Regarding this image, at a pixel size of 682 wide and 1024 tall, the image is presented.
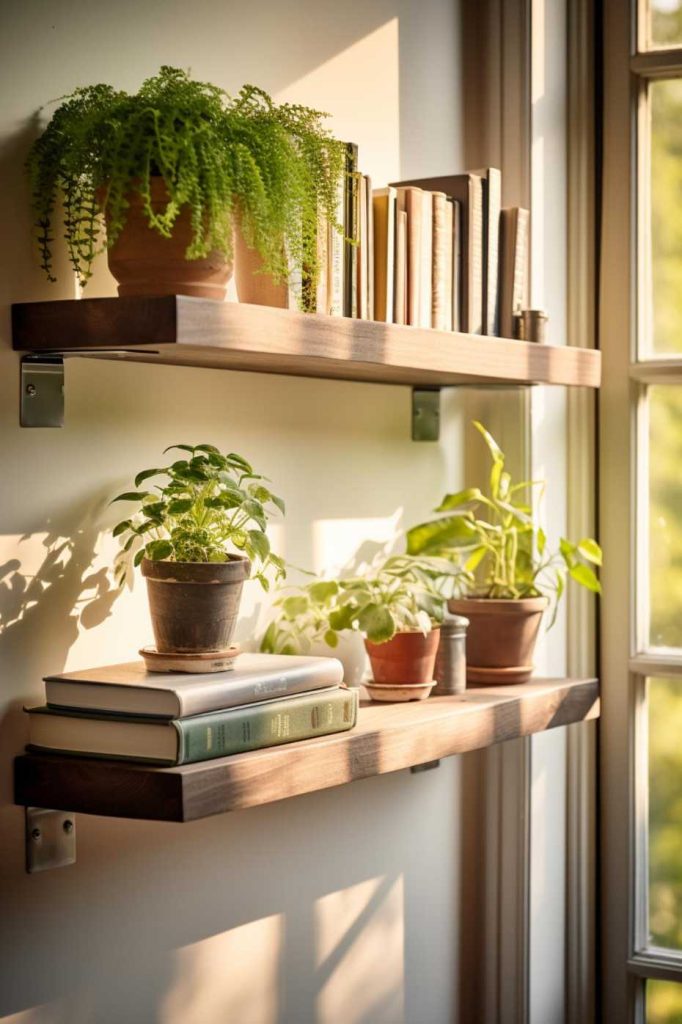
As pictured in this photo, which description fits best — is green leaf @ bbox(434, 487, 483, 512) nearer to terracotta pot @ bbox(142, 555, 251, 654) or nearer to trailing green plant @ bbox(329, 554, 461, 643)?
trailing green plant @ bbox(329, 554, 461, 643)

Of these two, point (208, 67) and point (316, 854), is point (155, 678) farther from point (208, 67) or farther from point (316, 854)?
point (208, 67)

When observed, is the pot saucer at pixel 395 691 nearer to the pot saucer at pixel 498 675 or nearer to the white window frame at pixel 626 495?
the pot saucer at pixel 498 675

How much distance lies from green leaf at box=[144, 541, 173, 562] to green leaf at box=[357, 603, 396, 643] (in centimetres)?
35

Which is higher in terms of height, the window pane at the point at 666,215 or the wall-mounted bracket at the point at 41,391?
the window pane at the point at 666,215

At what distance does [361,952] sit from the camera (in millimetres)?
2018

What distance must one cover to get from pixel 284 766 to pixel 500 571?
699 mm

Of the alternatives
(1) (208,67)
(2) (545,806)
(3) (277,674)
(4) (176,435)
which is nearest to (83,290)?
(4) (176,435)

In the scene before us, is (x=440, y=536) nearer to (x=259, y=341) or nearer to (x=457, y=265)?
(x=457, y=265)

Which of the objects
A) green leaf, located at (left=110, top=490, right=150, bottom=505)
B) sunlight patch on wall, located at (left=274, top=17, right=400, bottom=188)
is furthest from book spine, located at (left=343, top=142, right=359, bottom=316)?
green leaf, located at (left=110, top=490, right=150, bottom=505)

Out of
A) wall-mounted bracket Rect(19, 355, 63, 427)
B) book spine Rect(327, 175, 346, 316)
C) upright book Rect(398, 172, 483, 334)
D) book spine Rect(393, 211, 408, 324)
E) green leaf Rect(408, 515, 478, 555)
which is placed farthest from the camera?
green leaf Rect(408, 515, 478, 555)

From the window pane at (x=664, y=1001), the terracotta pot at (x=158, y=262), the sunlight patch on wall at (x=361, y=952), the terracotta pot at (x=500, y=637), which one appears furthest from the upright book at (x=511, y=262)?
the window pane at (x=664, y=1001)

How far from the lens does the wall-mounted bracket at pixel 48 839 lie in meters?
1.48

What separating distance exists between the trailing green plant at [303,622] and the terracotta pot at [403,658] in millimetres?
72

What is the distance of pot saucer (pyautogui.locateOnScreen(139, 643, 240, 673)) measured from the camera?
1494 mm
